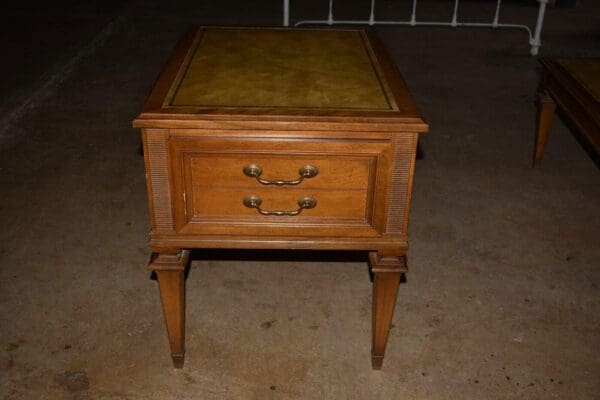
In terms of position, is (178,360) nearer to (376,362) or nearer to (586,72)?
(376,362)

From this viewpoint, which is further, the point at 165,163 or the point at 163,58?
the point at 163,58

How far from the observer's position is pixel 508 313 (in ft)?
8.81

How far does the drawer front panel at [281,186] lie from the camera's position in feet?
6.24

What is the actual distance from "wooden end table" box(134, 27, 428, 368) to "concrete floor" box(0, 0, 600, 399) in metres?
0.28

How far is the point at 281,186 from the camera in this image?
1961mm

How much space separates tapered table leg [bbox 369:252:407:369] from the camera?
2104 millimetres

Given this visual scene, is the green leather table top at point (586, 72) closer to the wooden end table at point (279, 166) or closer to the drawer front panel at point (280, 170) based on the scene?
the wooden end table at point (279, 166)

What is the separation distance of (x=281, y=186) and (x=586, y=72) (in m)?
2.02

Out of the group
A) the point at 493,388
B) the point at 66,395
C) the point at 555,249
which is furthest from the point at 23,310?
the point at 555,249

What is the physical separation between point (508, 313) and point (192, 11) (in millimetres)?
6059

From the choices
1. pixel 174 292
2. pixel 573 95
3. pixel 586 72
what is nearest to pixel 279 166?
pixel 174 292

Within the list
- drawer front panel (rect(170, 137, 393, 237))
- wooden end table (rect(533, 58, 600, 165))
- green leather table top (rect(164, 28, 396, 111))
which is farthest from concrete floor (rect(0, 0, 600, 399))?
green leather table top (rect(164, 28, 396, 111))

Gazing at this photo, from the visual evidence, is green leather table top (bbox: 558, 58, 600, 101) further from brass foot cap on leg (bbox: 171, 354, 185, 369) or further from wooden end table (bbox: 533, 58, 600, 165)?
brass foot cap on leg (bbox: 171, 354, 185, 369)

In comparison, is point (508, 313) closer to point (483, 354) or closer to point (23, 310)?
point (483, 354)
